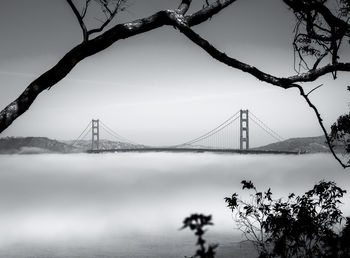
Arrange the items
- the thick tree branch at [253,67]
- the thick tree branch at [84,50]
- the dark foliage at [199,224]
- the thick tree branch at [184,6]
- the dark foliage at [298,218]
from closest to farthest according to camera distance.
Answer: the dark foliage at [199,224]
the thick tree branch at [84,50]
the thick tree branch at [253,67]
the thick tree branch at [184,6]
the dark foliage at [298,218]

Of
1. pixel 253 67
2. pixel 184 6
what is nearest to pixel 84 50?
pixel 184 6

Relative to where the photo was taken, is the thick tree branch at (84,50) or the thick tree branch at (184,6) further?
the thick tree branch at (184,6)

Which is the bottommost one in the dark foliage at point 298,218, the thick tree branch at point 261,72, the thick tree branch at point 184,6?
the dark foliage at point 298,218

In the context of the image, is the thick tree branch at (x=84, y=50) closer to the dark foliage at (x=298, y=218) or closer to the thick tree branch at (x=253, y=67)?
the thick tree branch at (x=253, y=67)

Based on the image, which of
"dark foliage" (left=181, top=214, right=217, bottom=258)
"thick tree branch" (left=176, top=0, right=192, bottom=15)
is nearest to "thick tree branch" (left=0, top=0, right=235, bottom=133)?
"thick tree branch" (left=176, top=0, right=192, bottom=15)

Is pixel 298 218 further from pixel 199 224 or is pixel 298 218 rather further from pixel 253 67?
pixel 199 224

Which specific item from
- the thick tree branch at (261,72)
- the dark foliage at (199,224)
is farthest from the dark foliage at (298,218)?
the dark foliage at (199,224)

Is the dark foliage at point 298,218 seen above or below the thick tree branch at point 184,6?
below

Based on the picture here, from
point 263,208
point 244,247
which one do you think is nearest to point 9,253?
point 244,247

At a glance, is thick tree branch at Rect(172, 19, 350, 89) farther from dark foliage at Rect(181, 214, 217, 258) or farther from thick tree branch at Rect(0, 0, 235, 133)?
dark foliage at Rect(181, 214, 217, 258)
